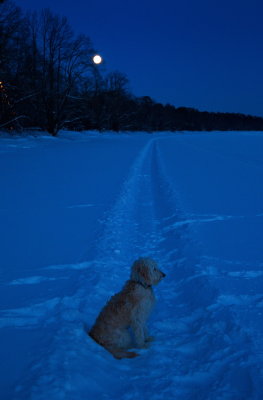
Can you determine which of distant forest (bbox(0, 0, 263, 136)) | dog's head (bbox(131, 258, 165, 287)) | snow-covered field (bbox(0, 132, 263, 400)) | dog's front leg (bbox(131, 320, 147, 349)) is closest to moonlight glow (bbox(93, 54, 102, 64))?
distant forest (bbox(0, 0, 263, 136))

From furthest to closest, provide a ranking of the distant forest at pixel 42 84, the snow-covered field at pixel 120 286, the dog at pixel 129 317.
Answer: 1. the distant forest at pixel 42 84
2. the dog at pixel 129 317
3. the snow-covered field at pixel 120 286

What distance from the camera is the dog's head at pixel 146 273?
260 centimetres

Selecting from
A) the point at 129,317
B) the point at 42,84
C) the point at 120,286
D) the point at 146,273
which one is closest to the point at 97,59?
the point at 42,84

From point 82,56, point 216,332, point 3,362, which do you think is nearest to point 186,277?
point 216,332

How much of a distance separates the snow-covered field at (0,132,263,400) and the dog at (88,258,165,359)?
100 mm

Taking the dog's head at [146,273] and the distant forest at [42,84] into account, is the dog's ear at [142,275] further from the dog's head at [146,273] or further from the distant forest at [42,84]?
the distant forest at [42,84]

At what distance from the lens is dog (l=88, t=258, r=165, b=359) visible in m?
2.44

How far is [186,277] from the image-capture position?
3.73 m

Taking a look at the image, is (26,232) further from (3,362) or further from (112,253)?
(3,362)

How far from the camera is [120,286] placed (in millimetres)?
3572

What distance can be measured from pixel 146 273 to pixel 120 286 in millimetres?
1095

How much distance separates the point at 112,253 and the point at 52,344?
207cm

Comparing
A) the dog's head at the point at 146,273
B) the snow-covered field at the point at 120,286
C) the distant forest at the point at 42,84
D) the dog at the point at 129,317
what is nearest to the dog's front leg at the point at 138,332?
the dog at the point at 129,317

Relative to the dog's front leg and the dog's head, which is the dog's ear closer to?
the dog's head
